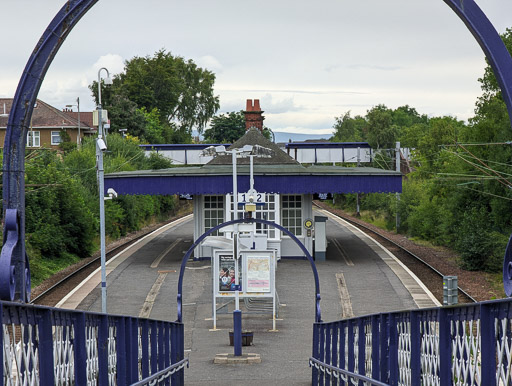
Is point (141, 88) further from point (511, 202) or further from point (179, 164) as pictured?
point (511, 202)

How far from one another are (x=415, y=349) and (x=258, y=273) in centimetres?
1570

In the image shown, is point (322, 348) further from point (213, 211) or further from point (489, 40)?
point (213, 211)

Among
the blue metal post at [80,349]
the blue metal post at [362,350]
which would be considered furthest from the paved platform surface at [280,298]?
the blue metal post at [80,349]

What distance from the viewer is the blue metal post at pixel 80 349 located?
6215 mm

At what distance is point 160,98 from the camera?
10400 cm

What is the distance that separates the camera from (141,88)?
9900 cm

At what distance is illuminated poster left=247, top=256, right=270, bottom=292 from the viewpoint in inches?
880

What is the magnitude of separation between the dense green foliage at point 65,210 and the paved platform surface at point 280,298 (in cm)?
246

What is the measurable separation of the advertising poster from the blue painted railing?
1202 cm

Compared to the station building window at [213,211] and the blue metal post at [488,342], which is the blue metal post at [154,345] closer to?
the blue metal post at [488,342]

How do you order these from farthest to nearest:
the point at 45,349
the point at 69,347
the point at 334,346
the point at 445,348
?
the point at 334,346 → the point at 69,347 → the point at 445,348 → the point at 45,349

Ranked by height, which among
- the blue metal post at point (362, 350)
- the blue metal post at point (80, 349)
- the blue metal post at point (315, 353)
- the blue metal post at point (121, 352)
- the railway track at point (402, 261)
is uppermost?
the blue metal post at point (80, 349)

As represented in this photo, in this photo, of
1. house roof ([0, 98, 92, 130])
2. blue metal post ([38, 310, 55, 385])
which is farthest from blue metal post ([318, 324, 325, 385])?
house roof ([0, 98, 92, 130])

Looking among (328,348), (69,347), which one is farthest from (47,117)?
(69,347)
